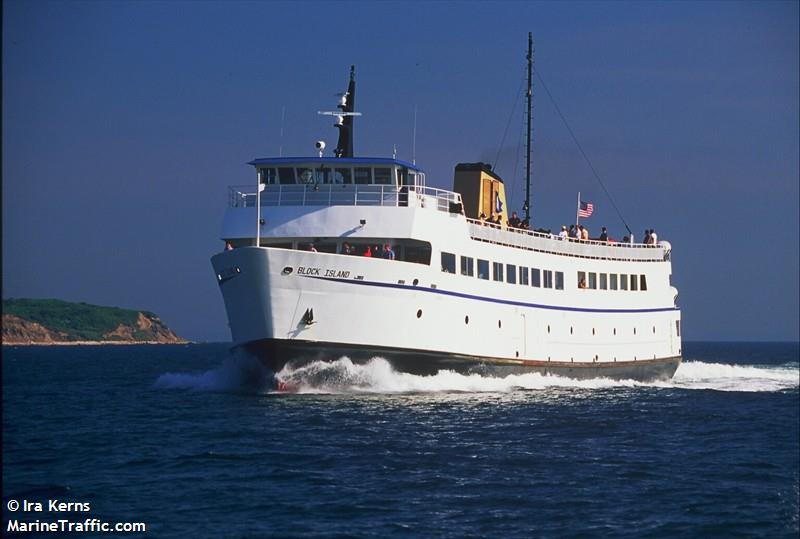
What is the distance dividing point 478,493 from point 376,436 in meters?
5.52

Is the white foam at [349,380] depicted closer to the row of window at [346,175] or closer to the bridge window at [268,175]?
the bridge window at [268,175]

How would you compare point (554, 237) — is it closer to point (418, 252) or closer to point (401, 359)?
point (418, 252)

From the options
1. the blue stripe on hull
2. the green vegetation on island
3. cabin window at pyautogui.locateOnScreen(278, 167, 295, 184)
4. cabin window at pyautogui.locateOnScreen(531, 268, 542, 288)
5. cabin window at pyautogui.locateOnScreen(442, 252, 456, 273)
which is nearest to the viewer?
the blue stripe on hull

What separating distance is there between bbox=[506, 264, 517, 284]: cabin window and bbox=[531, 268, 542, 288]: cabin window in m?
1.31

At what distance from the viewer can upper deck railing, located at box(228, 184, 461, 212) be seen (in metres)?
32.3

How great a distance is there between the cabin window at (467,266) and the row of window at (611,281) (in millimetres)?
7962

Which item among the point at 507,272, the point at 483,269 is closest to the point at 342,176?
the point at 483,269

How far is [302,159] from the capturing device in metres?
32.7

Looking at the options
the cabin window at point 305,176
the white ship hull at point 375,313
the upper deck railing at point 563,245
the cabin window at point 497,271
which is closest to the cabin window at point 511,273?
the white ship hull at point 375,313

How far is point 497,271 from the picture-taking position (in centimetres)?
3600

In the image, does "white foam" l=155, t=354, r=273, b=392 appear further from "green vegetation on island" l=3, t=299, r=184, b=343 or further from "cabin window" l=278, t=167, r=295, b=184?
"green vegetation on island" l=3, t=299, r=184, b=343

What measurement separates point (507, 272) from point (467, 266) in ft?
9.41

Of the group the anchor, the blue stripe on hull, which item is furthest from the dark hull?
the blue stripe on hull

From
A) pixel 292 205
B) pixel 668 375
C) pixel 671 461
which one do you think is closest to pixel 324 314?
pixel 292 205
